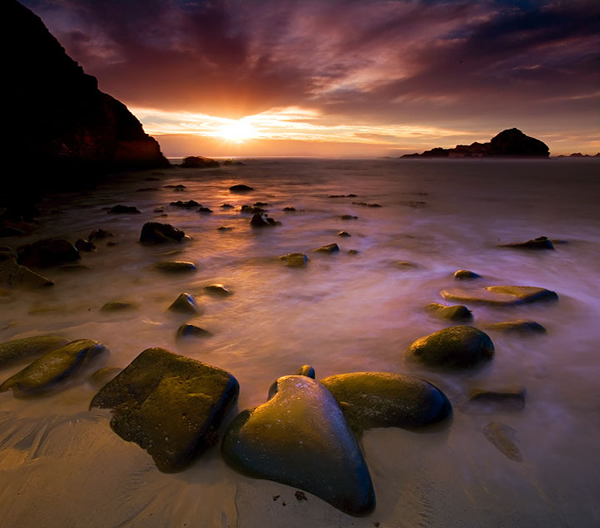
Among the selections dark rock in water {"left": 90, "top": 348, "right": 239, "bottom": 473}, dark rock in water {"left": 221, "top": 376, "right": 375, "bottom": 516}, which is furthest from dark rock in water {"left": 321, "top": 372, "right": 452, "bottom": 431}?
dark rock in water {"left": 90, "top": 348, "right": 239, "bottom": 473}

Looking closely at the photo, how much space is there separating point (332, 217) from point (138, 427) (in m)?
8.52

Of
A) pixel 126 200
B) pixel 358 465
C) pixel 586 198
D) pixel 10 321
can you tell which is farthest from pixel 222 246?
pixel 586 198

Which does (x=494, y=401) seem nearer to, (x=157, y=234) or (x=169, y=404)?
(x=169, y=404)

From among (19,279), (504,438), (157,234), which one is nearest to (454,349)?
(504,438)

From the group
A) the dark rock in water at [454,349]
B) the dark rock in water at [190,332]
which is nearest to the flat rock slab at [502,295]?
the dark rock in water at [454,349]

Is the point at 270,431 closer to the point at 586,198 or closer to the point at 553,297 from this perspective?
the point at 553,297

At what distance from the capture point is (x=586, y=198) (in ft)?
46.9

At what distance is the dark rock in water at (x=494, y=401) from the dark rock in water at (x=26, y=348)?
3.10 meters

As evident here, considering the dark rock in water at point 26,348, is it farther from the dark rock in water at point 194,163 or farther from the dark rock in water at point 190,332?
the dark rock in water at point 194,163

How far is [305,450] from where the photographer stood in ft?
5.10

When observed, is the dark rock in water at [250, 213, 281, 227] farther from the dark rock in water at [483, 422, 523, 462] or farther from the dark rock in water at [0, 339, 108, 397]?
the dark rock in water at [483, 422, 523, 462]

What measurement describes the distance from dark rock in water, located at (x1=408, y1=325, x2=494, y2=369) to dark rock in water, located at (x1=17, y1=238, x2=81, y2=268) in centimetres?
505

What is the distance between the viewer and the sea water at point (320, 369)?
1466 millimetres

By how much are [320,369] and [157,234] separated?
16.8 ft
